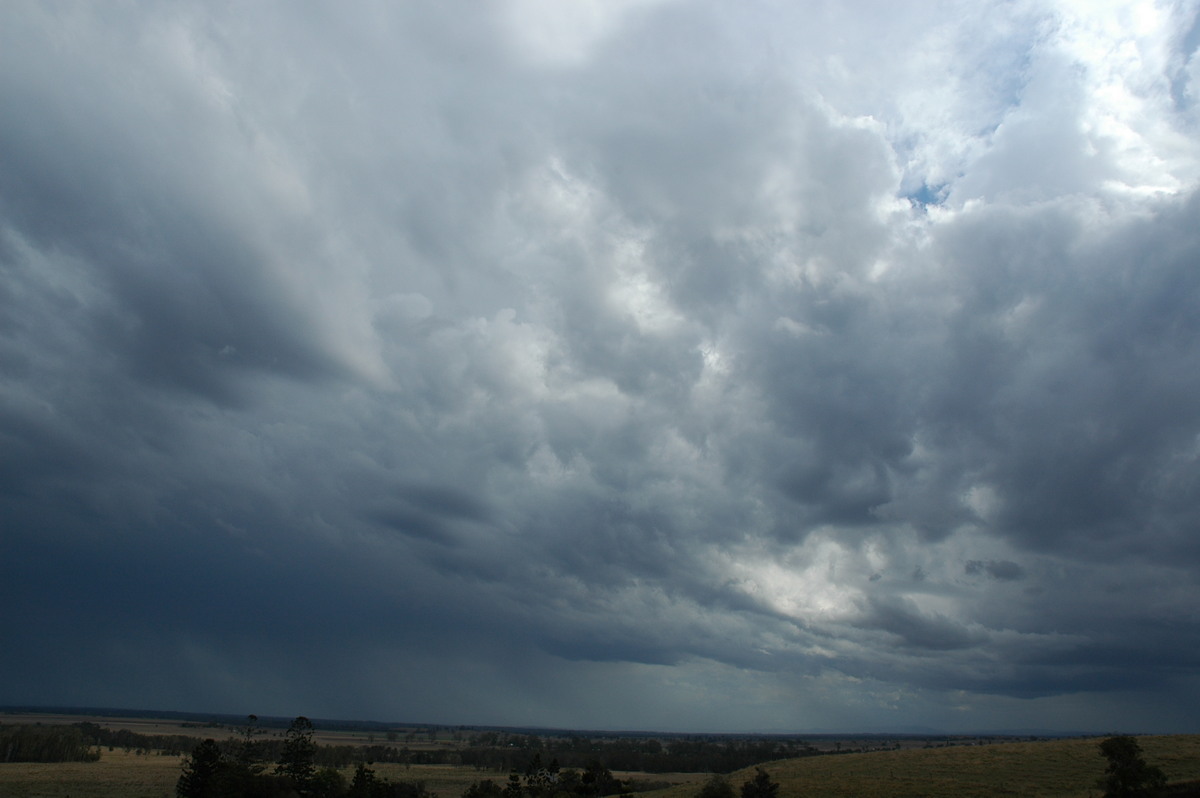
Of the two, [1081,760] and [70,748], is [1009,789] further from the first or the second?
[70,748]

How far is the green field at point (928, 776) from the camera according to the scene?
73.1m

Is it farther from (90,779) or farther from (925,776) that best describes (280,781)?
(90,779)

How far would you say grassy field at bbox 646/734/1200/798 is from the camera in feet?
236

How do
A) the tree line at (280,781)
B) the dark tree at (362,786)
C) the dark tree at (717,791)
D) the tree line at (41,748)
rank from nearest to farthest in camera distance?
the tree line at (280,781) < the dark tree at (362,786) < the dark tree at (717,791) < the tree line at (41,748)

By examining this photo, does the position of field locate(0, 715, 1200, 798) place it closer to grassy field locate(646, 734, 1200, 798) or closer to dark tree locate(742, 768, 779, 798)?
grassy field locate(646, 734, 1200, 798)

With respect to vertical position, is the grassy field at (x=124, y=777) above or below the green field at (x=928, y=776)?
below

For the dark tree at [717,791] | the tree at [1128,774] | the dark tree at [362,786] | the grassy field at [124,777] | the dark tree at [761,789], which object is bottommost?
the grassy field at [124,777]

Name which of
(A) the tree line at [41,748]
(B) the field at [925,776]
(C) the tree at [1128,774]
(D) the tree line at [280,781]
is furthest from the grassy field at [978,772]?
(A) the tree line at [41,748]

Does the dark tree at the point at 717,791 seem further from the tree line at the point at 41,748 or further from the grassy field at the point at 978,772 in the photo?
the tree line at the point at 41,748

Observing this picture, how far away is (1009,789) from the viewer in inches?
2832

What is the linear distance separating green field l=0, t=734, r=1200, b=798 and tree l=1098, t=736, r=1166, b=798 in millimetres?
12963

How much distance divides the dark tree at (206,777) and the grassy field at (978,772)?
5256 centimetres

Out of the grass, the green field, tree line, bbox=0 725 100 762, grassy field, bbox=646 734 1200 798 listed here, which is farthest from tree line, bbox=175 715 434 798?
tree line, bbox=0 725 100 762

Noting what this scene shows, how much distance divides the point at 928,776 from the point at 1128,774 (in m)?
34.0
